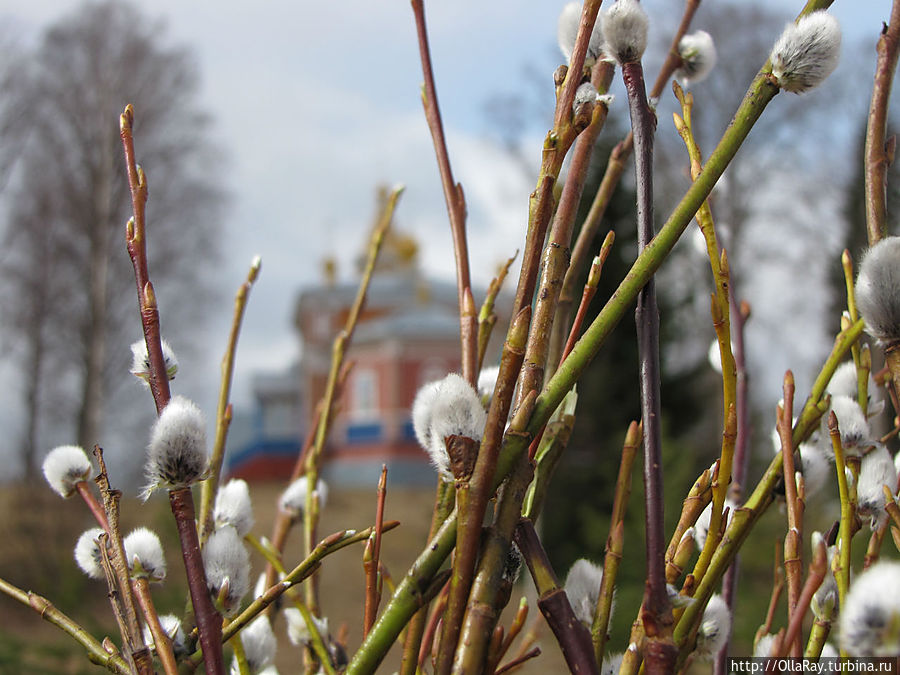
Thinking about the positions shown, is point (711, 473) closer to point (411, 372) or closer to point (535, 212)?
point (535, 212)

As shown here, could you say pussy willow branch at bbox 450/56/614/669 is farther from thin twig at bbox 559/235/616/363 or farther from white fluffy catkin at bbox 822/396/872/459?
white fluffy catkin at bbox 822/396/872/459

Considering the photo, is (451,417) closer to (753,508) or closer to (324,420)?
(753,508)

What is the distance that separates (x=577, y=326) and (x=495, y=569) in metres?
0.20

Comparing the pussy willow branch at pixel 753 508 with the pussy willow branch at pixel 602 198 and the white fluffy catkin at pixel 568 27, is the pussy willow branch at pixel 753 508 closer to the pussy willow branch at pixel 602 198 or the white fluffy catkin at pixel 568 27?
the pussy willow branch at pixel 602 198

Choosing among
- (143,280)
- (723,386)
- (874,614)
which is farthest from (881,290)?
(143,280)

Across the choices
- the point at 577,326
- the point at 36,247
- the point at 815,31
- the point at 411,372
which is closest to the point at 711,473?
the point at 577,326

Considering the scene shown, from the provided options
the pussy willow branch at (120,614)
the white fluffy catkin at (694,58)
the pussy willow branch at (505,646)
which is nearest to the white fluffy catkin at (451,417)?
the pussy willow branch at (505,646)

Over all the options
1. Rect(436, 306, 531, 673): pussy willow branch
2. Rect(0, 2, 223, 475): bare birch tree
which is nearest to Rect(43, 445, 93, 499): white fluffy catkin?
Rect(436, 306, 531, 673): pussy willow branch

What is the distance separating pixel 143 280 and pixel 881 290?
1.57 ft

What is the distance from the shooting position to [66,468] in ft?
2.27

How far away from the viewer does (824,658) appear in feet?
2.20

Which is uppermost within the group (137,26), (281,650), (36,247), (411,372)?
(137,26)

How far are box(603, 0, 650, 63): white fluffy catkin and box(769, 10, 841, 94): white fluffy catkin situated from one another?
0.33 feet

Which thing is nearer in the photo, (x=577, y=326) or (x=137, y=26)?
(x=577, y=326)
